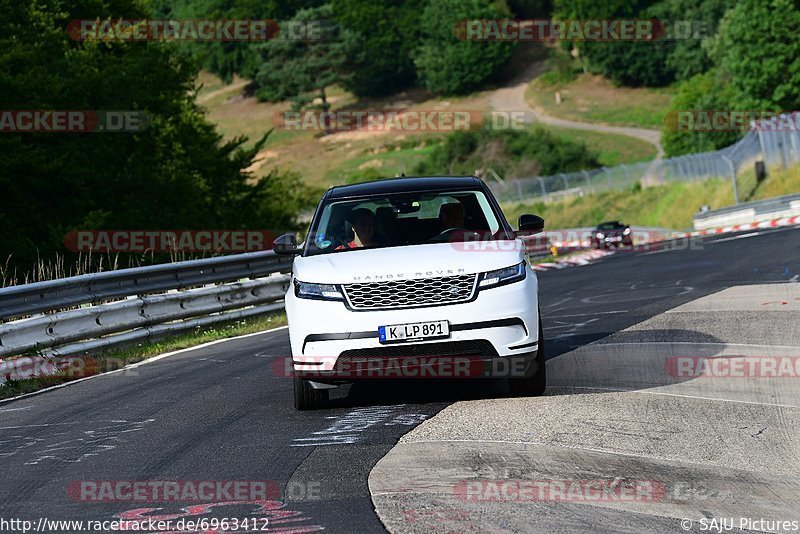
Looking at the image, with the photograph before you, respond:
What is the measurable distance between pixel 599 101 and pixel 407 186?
11746cm

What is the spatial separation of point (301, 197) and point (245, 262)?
1573 inches

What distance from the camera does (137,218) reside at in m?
39.9

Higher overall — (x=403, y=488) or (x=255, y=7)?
(x=255, y=7)

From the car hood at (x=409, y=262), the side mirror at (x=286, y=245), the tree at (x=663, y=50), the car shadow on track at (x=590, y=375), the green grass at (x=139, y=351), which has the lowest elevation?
the green grass at (x=139, y=351)

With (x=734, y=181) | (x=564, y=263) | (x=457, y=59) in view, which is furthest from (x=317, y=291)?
(x=457, y=59)

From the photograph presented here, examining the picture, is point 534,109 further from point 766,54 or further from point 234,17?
point 234,17

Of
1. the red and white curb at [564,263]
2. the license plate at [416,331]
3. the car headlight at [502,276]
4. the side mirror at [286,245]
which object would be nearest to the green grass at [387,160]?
the red and white curb at [564,263]

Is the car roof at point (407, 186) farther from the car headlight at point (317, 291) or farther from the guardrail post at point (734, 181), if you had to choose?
the guardrail post at point (734, 181)

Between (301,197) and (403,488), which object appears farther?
(301,197)

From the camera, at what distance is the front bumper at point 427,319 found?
8766mm

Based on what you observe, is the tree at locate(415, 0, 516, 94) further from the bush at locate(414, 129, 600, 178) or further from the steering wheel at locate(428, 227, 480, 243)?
the steering wheel at locate(428, 227, 480, 243)

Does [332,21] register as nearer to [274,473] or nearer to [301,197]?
[301,197]

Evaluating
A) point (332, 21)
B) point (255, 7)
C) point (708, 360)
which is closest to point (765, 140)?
point (708, 360)

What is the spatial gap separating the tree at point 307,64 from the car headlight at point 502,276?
12653 cm
